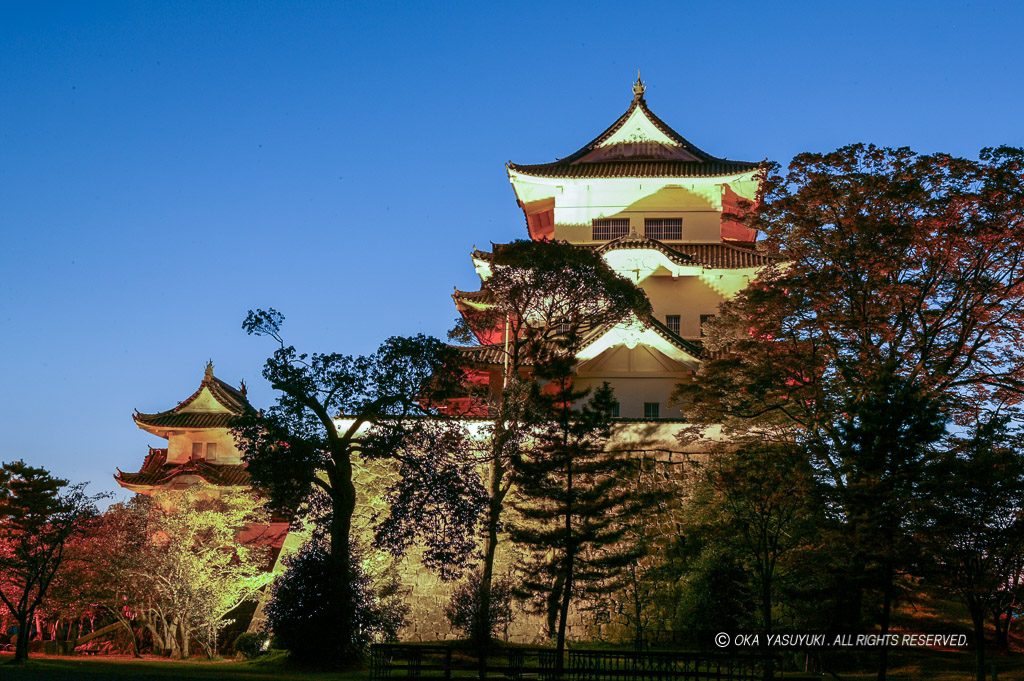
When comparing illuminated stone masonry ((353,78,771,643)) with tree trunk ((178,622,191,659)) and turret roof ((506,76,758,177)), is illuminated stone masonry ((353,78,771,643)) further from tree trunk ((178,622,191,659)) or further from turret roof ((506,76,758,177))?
tree trunk ((178,622,191,659))

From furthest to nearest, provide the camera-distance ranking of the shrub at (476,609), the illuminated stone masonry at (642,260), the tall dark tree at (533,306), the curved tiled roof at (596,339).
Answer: the curved tiled roof at (596,339) < the illuminated stone masonry at (642,260) < the tall dark tree at (533,306) < the shrub at (476,609)

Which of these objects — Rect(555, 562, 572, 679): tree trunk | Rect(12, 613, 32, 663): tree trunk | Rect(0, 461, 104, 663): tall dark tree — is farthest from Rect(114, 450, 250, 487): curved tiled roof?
Rect(555, 562, 572, 679): tree trunk

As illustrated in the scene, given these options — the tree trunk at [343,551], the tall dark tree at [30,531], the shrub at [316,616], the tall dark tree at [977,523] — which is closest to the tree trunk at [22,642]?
the tall dark tree at [30,531]

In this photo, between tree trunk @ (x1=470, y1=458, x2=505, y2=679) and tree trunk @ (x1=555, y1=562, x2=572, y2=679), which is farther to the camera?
tree trunk @ (x1=470, y1=458, x2=505, y2=679)

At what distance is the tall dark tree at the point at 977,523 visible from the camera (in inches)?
631

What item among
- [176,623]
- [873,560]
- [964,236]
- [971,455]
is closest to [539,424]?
[873,560]

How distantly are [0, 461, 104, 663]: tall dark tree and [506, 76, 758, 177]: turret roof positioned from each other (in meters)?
18.0

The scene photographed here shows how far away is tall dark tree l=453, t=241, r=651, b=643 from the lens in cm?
2047

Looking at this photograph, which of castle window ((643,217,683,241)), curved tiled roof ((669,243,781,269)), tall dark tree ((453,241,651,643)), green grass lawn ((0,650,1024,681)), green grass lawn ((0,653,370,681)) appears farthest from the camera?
castle window ((643,217,683,241))

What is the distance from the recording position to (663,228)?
33281mm

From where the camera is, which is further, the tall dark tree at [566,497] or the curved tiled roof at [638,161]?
→ the curved tiled roof at [638,161]

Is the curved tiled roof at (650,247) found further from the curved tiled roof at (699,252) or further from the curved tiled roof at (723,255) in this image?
the curved tiled roof at (723,255)

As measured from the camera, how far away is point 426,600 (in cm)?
2305

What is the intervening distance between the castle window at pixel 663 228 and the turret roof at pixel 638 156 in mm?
1635
